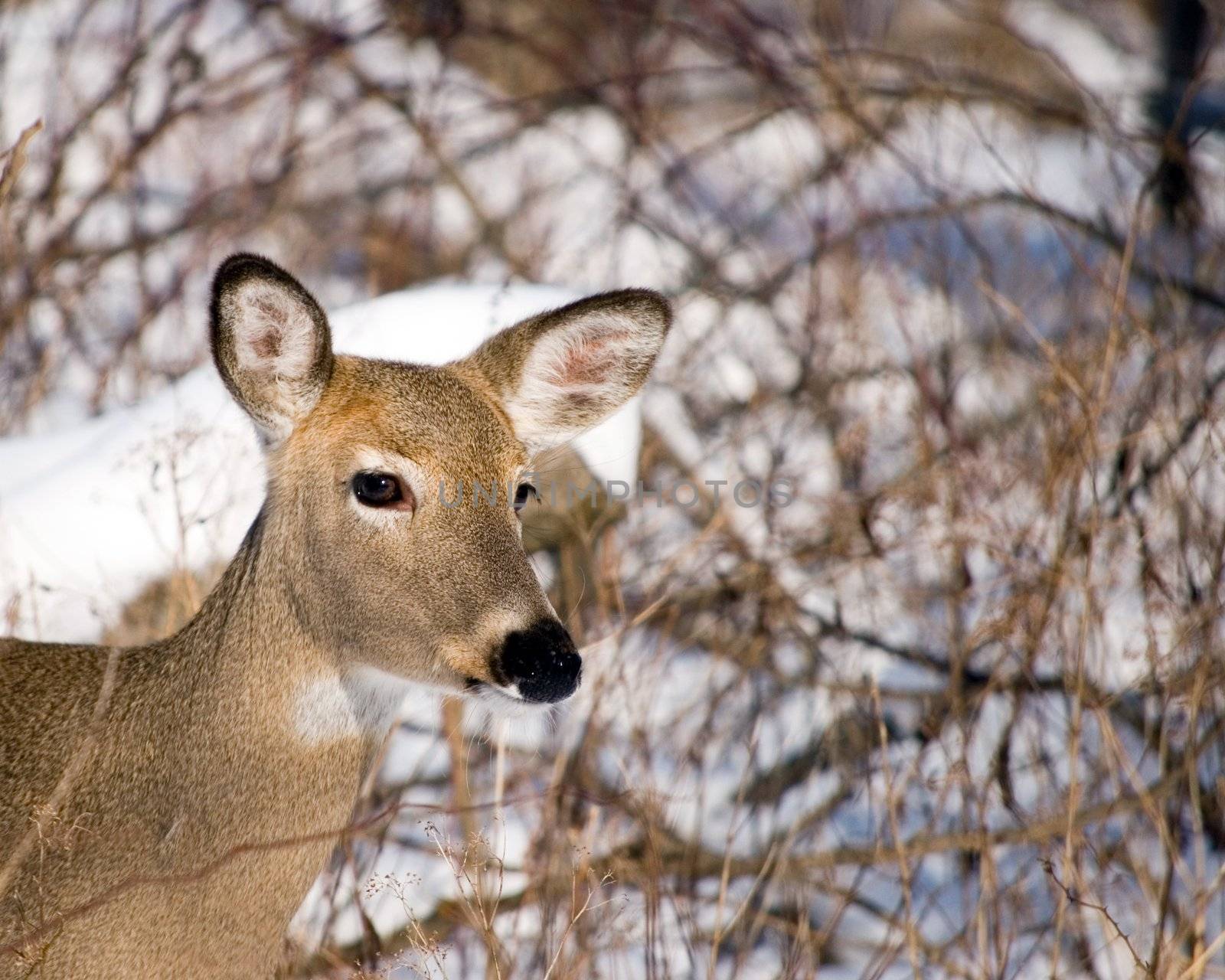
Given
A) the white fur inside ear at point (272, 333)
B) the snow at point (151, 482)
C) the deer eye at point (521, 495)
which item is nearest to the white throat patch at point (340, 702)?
the deer eye at point (521, 495)

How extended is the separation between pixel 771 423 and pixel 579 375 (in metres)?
3.44

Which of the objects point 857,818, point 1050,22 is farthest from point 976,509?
point 1050,22

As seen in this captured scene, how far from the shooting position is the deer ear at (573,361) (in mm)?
3033

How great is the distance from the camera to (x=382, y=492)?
2580 millimetres

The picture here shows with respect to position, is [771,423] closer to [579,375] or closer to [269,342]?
[579,375]

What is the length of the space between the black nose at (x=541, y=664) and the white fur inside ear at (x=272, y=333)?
0.67 m

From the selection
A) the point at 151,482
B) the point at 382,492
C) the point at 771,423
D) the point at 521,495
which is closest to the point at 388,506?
the point at 382,492

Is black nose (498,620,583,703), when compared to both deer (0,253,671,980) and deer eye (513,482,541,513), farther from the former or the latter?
deer eye (513,482,541,513)

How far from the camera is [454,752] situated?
3988mm

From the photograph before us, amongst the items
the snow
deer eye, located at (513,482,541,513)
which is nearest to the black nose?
A: deer eye, located at (513,482,541,513)

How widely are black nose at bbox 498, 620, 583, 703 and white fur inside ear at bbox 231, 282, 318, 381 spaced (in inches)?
26.4

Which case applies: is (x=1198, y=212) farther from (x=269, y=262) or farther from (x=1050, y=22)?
(x=1050, y=22)

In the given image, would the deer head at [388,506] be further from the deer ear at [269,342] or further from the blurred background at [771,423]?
the blurred background at [771,423]

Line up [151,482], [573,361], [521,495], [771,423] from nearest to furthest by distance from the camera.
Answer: [521,495] < [573,361] < [151,482] < [771,423]
